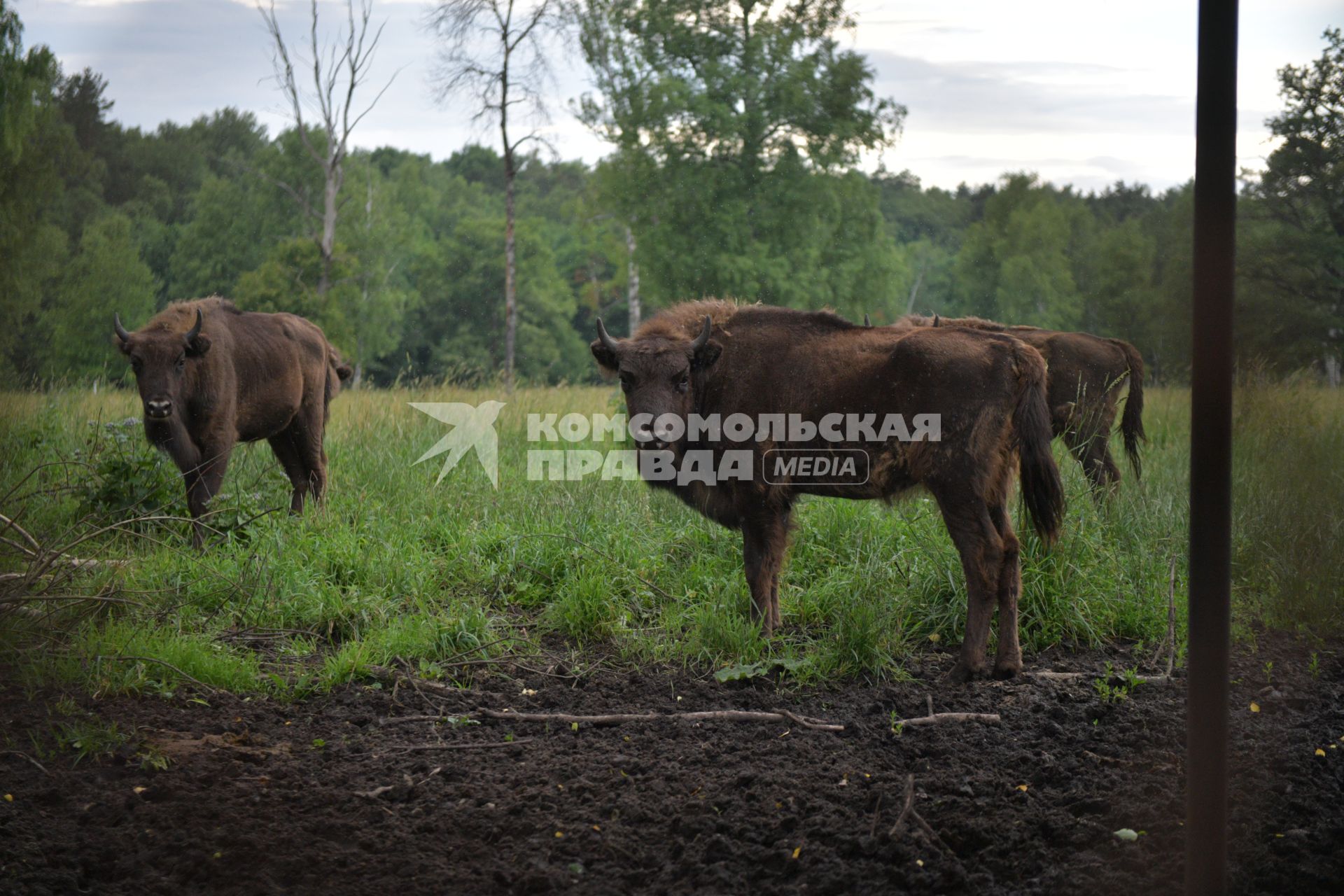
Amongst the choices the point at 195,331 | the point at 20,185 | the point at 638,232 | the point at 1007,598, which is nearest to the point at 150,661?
the point at 195,331

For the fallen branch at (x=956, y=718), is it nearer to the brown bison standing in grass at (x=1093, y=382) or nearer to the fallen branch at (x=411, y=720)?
the fallen branch at (x=411, y=720)

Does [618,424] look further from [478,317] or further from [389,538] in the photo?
[478,317]

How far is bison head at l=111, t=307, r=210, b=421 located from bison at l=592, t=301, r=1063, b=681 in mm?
4170

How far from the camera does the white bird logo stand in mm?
10680

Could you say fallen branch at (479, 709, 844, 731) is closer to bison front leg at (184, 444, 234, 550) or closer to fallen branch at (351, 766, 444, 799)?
fallen branch at (351, 766, 444, 799)

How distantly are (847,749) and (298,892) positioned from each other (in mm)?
2302

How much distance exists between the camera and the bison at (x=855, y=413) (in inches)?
217

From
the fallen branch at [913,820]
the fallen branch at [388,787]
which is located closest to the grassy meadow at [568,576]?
the fallen branch at [388,787]

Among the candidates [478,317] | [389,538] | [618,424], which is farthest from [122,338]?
[478,317]

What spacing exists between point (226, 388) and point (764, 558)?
5569 mm

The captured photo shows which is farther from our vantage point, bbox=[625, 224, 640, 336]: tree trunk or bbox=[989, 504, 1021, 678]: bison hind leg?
bbox=[625, 224, 640, 336]: tree trunk

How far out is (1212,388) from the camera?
7.39 feet

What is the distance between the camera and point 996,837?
10.7 ft

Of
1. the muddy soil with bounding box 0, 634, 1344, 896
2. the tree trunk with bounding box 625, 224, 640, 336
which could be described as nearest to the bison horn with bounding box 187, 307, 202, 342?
the muddy soil with bounding box 0, 634, 1344, 896
